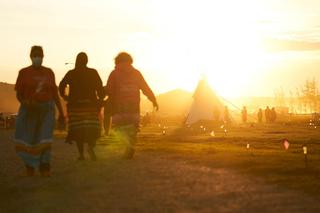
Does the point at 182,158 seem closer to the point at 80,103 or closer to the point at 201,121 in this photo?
the point at 80,103

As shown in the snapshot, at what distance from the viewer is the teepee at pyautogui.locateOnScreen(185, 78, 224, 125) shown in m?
55.7

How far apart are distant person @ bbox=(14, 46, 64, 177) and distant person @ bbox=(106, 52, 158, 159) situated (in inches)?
112

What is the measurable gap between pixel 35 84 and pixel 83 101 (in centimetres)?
196

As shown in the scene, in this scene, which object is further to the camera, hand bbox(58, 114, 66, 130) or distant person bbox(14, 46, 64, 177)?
hand bbox(58, 114, 66, 130)

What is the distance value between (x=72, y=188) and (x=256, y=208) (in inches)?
113

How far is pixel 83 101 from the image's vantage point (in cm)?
1273

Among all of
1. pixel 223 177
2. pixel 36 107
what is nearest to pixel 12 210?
pixel 36 107

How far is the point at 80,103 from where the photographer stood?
41.7ft

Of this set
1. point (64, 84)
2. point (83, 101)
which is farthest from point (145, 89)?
point (64, 84)

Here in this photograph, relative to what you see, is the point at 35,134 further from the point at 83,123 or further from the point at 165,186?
the point at 165,186

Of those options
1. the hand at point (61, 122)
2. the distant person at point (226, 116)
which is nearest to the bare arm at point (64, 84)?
the hand at point (61, 122)

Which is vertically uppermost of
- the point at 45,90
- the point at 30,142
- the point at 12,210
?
the point at 45,90

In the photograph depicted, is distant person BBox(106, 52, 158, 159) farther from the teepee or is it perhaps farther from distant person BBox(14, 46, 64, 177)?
the teepee

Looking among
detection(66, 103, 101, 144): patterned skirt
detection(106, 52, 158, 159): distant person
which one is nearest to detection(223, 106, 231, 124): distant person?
detection(106, 52, 158, 159): distant person
